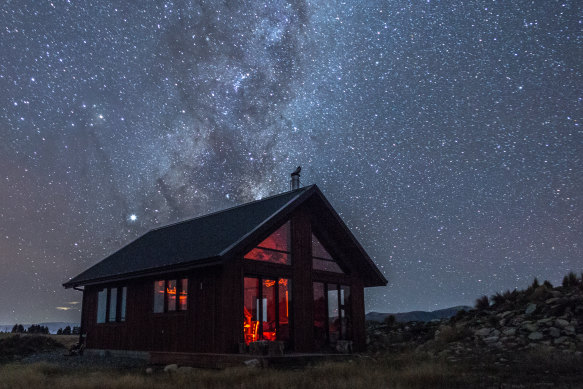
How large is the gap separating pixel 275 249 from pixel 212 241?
2.29 metres

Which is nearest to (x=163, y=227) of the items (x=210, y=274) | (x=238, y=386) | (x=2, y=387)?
(x=210, y=274)

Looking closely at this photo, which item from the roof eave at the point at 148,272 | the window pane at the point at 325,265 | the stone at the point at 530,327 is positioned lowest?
the stone at the point at 530,327

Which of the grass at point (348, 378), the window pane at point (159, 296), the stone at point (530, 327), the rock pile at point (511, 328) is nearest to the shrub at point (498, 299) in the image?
the rock pile at point (511, 328)

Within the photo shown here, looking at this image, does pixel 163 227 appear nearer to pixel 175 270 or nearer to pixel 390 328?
pixel 175 270

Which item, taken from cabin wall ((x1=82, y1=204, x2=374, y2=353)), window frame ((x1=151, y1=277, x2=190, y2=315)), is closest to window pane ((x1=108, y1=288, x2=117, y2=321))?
cabin wall ((x1=82, y1=204, x2=374, y2=353))

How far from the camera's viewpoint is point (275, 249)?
1630 cm

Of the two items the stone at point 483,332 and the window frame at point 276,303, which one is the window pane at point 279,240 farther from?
the stone at point 483,332

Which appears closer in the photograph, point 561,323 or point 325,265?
point 561,323

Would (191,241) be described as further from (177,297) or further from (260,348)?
(260,348)

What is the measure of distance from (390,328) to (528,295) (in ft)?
25.4

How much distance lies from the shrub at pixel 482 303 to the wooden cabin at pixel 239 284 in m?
5.09

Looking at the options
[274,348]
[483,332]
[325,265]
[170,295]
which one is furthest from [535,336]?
[170,295]

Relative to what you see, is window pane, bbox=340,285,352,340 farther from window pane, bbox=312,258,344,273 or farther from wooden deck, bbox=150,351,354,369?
wooden deck, bbox=150,351,354,369

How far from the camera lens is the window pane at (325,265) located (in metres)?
18.0
